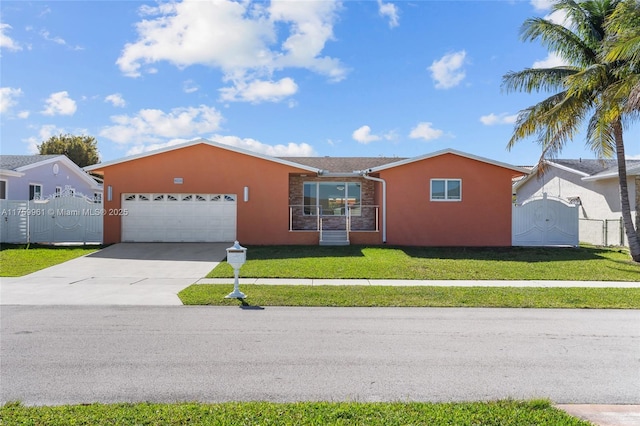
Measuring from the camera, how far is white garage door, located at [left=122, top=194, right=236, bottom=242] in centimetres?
1792

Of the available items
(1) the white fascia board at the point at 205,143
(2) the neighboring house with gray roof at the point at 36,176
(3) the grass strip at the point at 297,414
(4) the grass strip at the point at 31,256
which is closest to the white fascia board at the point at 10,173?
(2) the neighboring house with gray roof at the point at 36,176

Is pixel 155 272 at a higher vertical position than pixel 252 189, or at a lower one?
lower

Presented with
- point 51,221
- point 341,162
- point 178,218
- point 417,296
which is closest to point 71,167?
point 51,221

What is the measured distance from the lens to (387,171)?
58.9 ft

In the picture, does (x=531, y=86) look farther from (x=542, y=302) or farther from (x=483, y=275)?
(x=542, y=302)

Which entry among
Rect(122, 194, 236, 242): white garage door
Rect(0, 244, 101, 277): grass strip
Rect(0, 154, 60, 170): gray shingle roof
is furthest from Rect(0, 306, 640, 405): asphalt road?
Rect(0, 154, 60, 170): gray shingle roof

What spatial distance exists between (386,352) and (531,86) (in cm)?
1392

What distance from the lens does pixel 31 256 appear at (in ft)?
49.1

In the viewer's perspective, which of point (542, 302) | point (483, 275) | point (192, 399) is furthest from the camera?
point (483, 275)

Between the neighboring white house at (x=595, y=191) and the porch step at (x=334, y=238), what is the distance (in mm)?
8209

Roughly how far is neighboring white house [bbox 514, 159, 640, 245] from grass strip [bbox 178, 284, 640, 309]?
8.98m

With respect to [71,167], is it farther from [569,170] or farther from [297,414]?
[569,170]

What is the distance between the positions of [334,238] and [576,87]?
1036cm

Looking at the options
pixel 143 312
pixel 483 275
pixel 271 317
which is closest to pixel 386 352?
pixel 271 317
